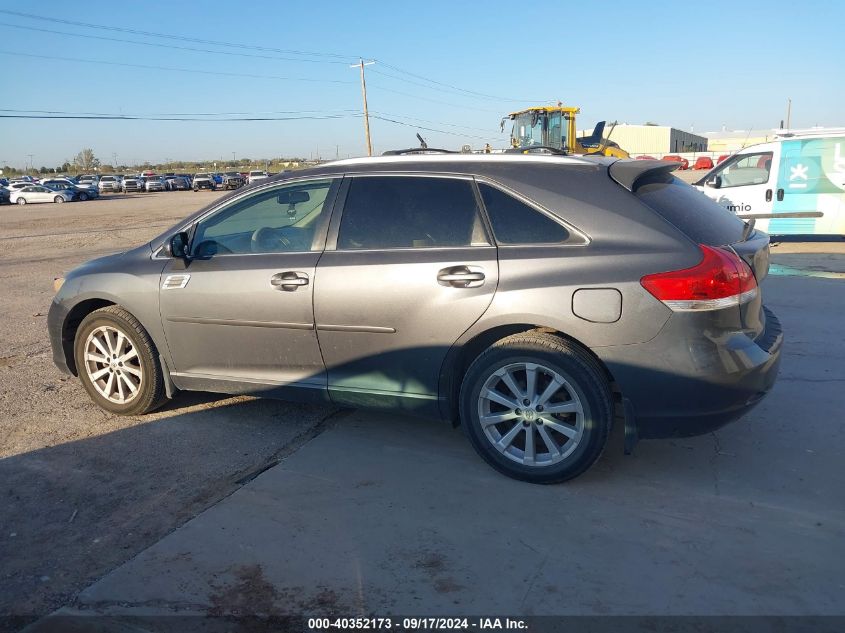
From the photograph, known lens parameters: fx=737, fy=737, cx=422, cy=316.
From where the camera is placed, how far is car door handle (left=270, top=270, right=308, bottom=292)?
441 cm

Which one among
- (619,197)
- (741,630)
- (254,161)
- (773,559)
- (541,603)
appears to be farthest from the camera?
(254,161)

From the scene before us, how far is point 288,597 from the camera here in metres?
3.01

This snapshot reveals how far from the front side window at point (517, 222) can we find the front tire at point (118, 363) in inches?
99.8

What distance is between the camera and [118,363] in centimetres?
513

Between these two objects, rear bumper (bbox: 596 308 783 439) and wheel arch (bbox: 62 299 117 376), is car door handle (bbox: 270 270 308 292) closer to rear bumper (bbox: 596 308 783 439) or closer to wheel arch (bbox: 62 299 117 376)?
wheel arch (bbox: 62 299 117 376)

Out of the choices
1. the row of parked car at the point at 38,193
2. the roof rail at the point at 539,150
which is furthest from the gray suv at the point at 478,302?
the row of parked car at the point at 38,193

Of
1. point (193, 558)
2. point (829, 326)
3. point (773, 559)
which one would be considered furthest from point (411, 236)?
point (829, 326)

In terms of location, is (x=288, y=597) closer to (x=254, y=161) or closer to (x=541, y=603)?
(x=541, y=603)

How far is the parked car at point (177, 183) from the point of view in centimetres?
6769

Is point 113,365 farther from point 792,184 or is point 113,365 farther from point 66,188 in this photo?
point 66,188

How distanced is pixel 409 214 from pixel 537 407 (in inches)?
52.9

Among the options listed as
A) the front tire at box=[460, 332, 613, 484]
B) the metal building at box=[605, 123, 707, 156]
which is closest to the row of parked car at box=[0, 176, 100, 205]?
the front tire at box=[460, 332, 613, 484]

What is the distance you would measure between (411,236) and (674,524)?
6.78ft

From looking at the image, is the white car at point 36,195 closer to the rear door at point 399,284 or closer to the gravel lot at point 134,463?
the gravel lot at point 134,463
